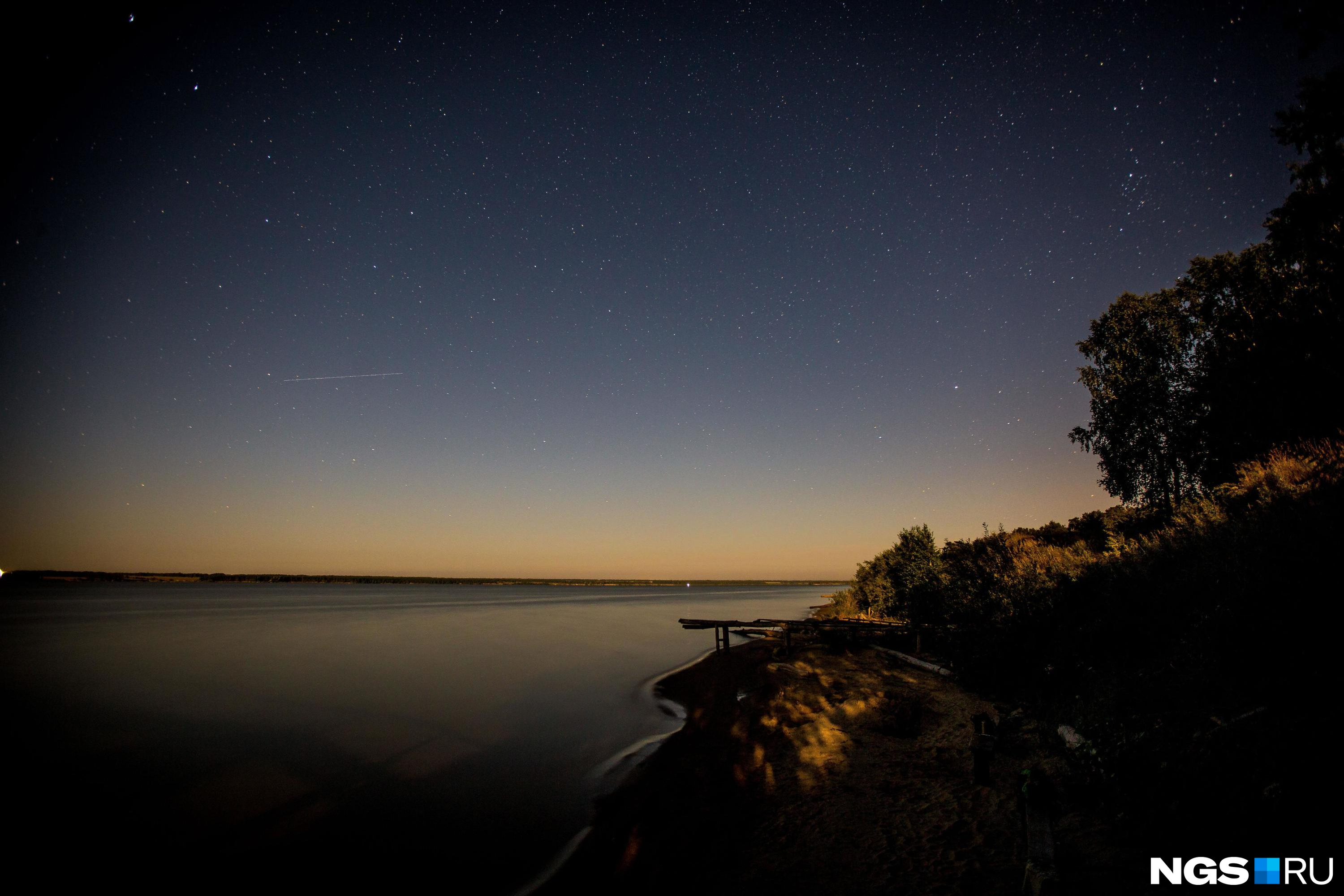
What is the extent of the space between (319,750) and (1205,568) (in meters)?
19.6

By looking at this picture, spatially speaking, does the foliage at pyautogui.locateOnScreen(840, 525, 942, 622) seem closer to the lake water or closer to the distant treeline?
the distant treeline

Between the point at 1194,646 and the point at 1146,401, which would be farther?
the point at 1146,401

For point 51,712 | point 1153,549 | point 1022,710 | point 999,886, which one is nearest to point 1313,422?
point 1153,549

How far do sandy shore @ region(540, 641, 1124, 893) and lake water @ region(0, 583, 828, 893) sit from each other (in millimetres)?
1587

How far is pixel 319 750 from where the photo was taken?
13.8 m

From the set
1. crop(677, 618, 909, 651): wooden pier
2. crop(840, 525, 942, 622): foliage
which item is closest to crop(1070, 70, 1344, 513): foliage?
crop(840, 525, 942, 622): foliage

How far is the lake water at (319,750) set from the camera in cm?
869

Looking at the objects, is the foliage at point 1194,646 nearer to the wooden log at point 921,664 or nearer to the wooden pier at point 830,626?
the wooden log at point 921,664

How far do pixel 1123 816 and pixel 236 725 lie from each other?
2122cm

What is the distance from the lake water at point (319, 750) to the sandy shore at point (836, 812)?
1587 mm

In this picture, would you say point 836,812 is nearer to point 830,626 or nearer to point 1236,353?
point 830,626

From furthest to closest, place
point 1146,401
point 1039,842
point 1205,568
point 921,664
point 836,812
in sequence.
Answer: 1. point 1146,401
2. point 921,664
3. point 1205,568
4. point 836,812
5. point 1039,842

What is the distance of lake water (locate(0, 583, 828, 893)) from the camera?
869cm

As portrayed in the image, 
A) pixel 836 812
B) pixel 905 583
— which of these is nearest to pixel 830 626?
pixel 905 583
